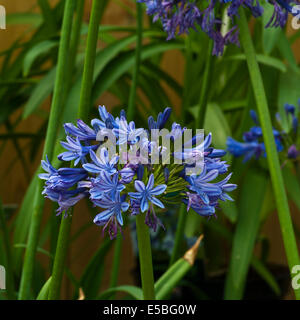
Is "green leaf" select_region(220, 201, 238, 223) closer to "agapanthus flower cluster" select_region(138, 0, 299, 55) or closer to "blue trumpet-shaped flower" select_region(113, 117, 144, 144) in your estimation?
"agapanthus flower cluster" select_region(138, 0, 299, 55)

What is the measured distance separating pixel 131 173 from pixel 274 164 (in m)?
0.12

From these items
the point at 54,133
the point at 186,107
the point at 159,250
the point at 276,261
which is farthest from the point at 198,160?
the point at 276,261

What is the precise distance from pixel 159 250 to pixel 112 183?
28.7 inches

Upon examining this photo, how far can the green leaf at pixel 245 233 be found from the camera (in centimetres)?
69

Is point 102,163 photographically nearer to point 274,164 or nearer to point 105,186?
point 105,186

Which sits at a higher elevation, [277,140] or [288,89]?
[288,89]

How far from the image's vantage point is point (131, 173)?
29 centimetres

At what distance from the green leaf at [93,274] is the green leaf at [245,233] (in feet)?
0.56

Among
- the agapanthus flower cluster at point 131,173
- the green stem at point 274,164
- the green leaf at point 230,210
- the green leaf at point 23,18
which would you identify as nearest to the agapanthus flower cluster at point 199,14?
the green stem at point 274,164

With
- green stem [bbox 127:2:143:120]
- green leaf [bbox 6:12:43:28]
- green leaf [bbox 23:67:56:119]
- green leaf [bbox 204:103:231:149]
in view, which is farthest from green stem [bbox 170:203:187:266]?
green leaf [bbox 6:12:43:28]

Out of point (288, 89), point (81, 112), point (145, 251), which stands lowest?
point (145, 251)

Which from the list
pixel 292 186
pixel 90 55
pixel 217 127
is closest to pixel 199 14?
pixel 90 55

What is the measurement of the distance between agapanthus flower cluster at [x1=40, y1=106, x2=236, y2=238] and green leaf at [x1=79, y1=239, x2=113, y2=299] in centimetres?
40
